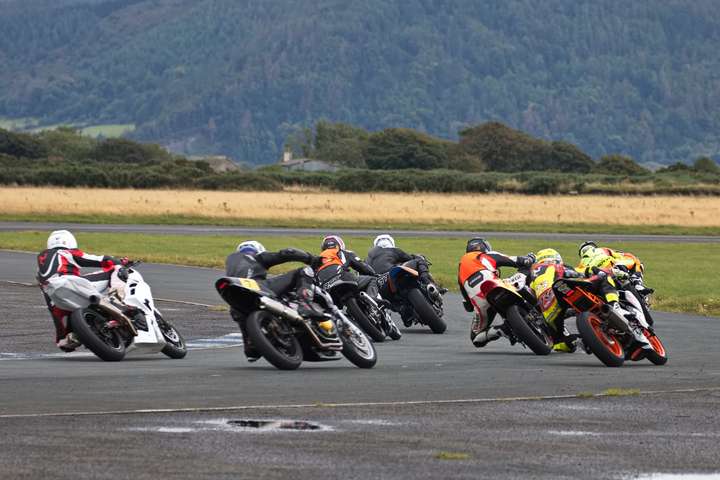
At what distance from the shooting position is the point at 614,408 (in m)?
13.6

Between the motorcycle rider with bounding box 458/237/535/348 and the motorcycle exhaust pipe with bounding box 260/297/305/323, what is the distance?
3480 millimetres

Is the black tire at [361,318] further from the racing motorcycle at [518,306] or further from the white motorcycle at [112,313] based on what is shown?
the white motorcycle at [112,313]

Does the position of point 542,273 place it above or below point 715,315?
above

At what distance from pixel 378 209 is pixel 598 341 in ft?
188

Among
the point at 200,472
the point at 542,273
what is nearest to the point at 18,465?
the point at 200,472

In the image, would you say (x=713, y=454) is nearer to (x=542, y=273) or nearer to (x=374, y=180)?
(x=542, y=273)

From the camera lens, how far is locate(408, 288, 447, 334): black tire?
72.9ft

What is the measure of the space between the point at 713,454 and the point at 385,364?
7039mm

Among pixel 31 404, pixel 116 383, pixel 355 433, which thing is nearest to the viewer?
pixel 355 433

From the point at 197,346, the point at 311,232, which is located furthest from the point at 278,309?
the point at 311,232

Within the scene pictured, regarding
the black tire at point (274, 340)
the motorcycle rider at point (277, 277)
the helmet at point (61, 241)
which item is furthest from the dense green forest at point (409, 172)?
the black tire at point (274, 340)

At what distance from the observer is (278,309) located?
53.0ft

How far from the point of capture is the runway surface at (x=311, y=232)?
55.4 meters

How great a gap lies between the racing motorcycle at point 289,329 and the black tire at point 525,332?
2341 millimetres
